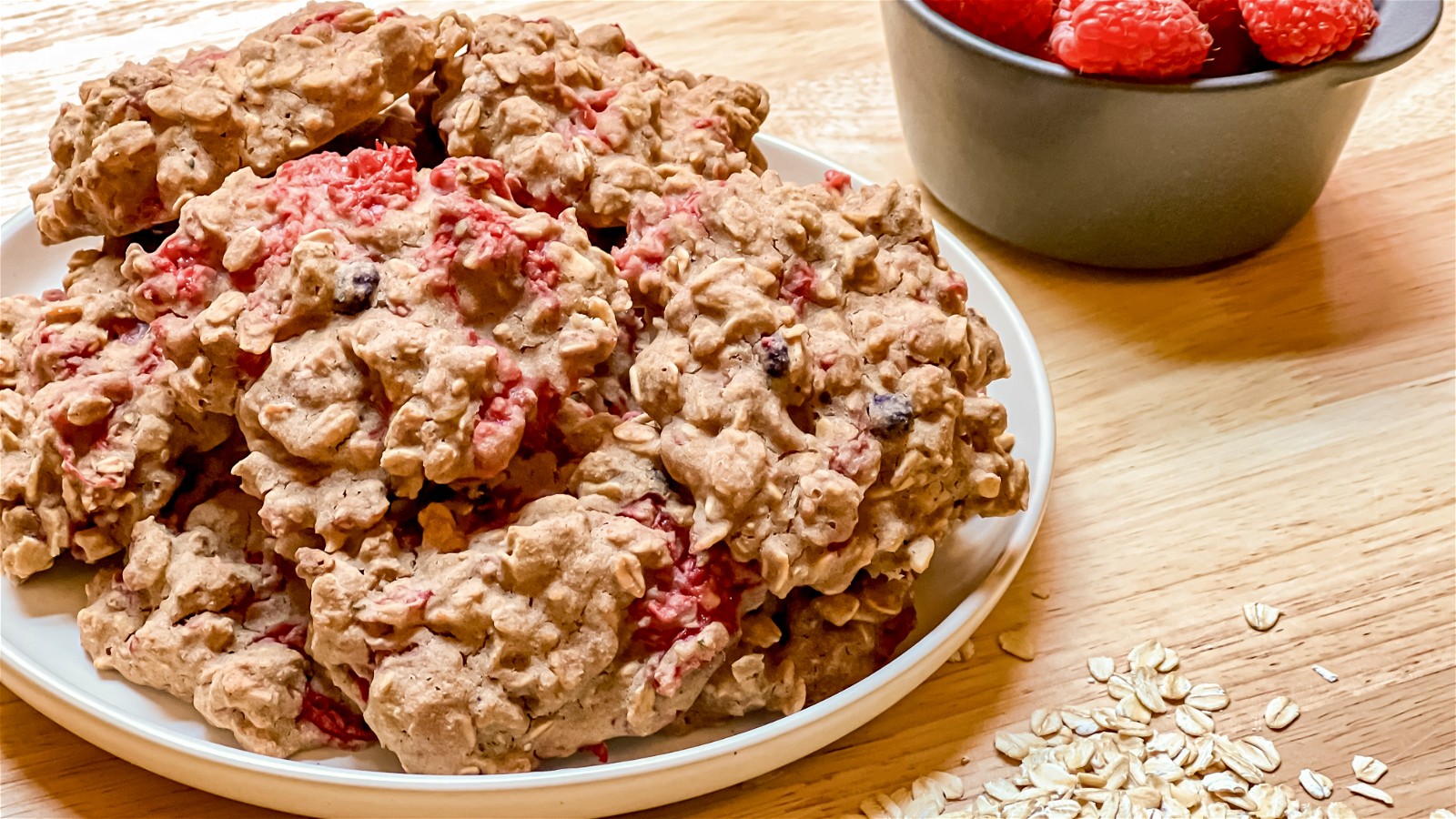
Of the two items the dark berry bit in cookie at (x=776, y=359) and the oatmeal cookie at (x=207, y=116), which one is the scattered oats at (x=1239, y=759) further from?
the oatmeal cookie at (x=207, y=116)

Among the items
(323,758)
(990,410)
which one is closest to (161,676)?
Answer: (323,758)

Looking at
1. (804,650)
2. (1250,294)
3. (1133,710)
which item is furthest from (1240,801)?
(1250,294)

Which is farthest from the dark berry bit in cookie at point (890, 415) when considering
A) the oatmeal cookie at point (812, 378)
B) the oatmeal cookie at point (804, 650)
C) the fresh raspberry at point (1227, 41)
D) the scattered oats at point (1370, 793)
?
the fresh raspberry at point (1227, 41)

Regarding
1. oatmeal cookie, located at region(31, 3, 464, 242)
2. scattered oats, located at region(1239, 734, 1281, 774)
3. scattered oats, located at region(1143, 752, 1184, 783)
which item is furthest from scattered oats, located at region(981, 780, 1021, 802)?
oatmeal cookie, located at region(31, 3, 464, 242)

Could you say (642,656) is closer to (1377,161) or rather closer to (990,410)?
(990,410)

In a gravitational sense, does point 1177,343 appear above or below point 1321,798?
above

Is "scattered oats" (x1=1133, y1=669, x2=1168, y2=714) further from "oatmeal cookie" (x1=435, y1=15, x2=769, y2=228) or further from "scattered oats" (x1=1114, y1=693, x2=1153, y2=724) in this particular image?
"oatmeal cookie" (x1=435, y1=15, x2=769, y2=228)

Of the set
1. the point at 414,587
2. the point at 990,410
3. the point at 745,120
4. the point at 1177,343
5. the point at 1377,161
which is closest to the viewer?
the point at 414,587
